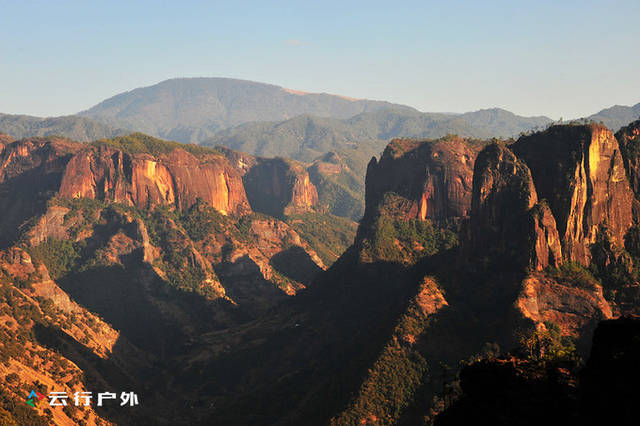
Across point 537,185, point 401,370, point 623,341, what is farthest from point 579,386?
point 537,185

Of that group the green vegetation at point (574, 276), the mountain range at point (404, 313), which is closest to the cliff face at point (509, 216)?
the mountain range at point (404, 313)

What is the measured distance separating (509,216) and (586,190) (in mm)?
14063

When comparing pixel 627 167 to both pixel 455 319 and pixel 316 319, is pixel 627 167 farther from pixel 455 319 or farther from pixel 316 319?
pixel 316 319

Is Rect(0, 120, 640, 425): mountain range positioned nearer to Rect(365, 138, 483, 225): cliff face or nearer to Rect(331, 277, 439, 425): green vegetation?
Rect(331, 277, 439, 425): green vegetation

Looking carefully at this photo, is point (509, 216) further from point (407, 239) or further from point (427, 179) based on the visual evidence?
point (427, 179)

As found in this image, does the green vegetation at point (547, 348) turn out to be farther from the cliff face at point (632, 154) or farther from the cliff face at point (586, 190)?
the cliff face at point (632, 154)

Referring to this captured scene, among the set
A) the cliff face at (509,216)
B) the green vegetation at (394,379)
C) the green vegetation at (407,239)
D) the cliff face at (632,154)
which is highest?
the cliff face at (632,154)

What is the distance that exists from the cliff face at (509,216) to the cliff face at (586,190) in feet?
9.66

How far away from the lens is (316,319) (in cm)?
15812

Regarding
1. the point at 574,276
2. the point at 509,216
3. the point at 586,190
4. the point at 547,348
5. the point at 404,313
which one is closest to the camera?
the point at 547,348

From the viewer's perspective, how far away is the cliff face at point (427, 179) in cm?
17000

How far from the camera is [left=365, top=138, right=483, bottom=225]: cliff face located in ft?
558

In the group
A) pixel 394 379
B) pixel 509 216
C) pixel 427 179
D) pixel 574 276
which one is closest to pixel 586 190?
pixel 509 216

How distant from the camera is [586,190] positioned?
116 m
